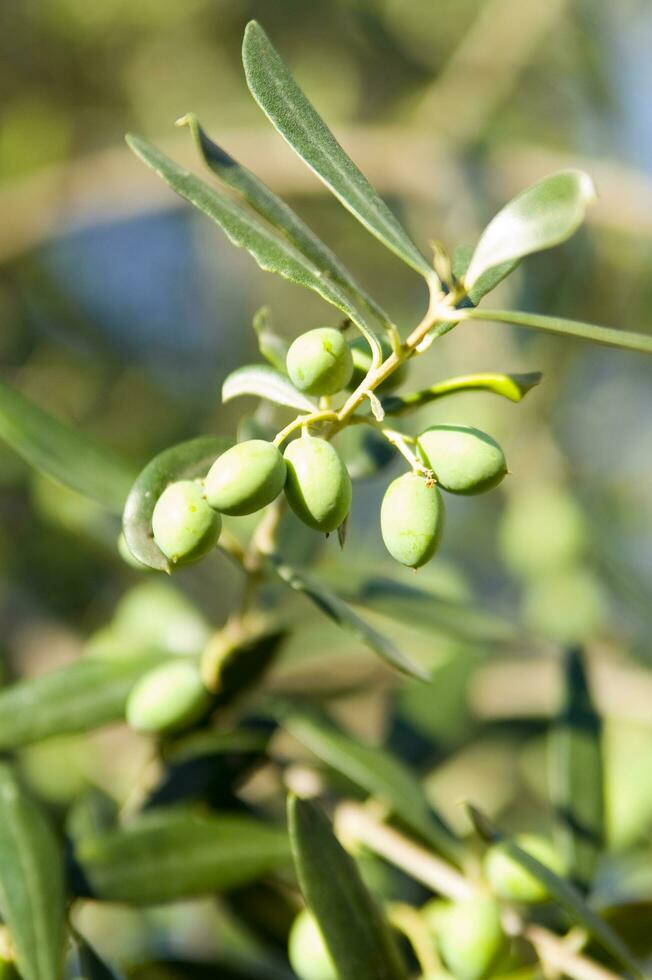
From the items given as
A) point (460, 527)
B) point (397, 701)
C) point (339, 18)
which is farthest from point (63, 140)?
point (397, 701)

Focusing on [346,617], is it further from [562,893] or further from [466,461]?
[562,893]

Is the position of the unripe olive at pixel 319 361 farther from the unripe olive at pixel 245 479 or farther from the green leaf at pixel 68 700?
the green leaf at pixel 68 700

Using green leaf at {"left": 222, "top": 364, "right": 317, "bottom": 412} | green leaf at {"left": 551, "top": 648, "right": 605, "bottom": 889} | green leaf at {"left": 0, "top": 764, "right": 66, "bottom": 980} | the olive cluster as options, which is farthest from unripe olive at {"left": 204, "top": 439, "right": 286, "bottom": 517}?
green leaf at {"left": 551, "top": 648, "right": 605, "bottom": 889}

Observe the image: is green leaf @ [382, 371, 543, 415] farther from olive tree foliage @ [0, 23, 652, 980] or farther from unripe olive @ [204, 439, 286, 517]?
unripe olive @ [204, 439, 286, 517]

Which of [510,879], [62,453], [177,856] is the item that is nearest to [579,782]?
[510,879]

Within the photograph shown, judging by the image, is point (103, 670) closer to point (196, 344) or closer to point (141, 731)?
point (141, 731)
